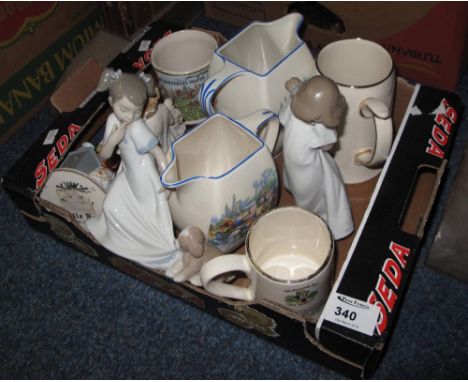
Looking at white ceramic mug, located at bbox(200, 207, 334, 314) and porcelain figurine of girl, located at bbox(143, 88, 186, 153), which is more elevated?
porcelain figurine of girl, located at bbox(143, 88, 186, 153)

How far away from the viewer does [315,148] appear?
27.6 inches

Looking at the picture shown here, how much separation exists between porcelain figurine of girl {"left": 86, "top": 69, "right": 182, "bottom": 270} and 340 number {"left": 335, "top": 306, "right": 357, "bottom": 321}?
219mm

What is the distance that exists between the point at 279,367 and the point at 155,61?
1.69 feet

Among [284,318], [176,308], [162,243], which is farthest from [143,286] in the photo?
[284,318]

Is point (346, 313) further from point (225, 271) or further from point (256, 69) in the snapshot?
point (256, 69)

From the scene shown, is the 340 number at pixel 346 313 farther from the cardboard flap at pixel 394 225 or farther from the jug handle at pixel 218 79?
the jug handle at pixel 218 79

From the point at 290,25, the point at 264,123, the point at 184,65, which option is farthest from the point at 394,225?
the point at 184,65

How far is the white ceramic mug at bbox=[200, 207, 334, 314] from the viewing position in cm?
66

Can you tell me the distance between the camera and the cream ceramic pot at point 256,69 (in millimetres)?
779

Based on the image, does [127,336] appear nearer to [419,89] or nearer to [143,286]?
[143,286]

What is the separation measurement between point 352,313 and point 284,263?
0.14m

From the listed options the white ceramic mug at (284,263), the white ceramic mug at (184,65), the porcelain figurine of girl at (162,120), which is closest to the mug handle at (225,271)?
the white ceramic mug at (284,263)

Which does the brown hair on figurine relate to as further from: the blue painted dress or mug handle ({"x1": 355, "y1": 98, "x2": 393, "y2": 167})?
the blue painted dress

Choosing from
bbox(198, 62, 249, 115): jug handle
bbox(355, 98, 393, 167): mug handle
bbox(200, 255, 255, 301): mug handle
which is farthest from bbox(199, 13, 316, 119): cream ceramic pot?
bbox(200, 255, 255, 301): mug handle
